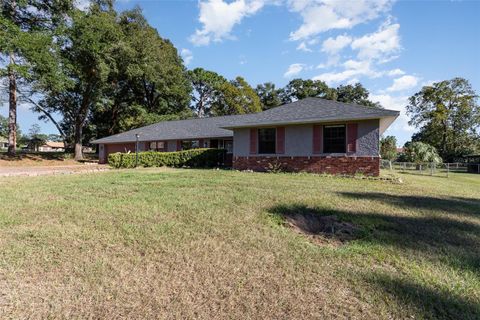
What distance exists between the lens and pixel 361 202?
7.05 metres

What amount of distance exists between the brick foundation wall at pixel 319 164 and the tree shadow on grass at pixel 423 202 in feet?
15.1

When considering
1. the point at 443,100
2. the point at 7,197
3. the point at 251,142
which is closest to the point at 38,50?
the point at 251,142

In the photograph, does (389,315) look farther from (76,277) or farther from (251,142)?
(251,142)

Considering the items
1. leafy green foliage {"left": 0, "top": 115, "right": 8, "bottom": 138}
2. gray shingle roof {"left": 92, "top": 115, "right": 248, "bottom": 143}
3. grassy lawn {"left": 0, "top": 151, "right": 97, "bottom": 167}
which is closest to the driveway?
grassy lawn {"left": 0, "top": 151, "right": 97, "bottom": 167}

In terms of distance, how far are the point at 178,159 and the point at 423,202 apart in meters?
14.8

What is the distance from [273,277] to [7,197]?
23.1ft

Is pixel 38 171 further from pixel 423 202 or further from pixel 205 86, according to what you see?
pixel 205 86

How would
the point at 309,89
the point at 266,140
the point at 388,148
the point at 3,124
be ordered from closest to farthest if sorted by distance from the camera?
the point at 266,140, the point at 388,148, the point at 309,89, the point at 3,124

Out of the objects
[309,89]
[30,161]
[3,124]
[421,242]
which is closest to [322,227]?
[421,242]

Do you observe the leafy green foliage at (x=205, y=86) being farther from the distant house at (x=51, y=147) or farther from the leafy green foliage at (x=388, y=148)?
the distant house at (x=51, y=147)

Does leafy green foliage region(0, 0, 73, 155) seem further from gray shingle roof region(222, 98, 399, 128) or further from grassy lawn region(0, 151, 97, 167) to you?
gray shingle roof region(222, 98, 399, 128)

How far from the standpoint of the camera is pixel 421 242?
4617 mm

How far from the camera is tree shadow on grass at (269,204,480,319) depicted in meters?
2.94

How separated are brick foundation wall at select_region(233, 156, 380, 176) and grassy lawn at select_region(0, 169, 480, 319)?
21.7ft
